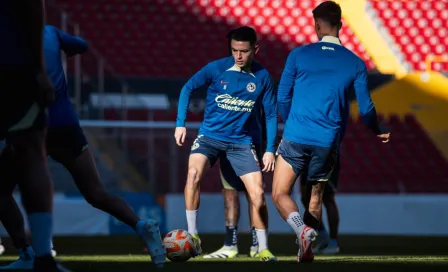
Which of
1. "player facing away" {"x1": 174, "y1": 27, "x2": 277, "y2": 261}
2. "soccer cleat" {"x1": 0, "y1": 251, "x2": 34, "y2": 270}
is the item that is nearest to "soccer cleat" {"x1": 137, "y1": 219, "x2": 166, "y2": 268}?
"soccer cleat" {"x1": 0, "y1": 251, "x2": 34, "y2": 270}

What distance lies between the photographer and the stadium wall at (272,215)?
13594 mm

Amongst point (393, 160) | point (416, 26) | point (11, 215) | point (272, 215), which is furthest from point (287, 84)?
point (416, 26)

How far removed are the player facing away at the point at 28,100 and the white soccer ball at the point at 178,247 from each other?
7.67 ft

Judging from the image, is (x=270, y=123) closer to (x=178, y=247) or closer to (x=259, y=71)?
(x=259, y=71)

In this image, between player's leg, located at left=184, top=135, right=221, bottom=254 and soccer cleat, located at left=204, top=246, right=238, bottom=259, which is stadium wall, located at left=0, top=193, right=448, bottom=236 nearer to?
soccer cleat, located at left=204, top=246, right=238, bottom=259

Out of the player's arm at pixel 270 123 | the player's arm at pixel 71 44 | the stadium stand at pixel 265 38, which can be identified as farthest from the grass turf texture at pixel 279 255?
the stadium stand at pixel 265 38

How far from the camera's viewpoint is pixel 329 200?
10.0m

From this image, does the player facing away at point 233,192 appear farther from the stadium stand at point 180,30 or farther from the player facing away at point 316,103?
the stadium stand at point 180,30

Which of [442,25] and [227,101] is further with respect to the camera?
[442,25]

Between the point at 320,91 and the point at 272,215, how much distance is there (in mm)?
7403

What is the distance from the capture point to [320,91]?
689cm

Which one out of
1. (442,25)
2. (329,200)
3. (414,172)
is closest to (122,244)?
(329,200)

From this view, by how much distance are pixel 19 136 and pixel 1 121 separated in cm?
11

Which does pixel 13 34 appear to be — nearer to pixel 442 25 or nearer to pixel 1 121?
pixel 1 121
